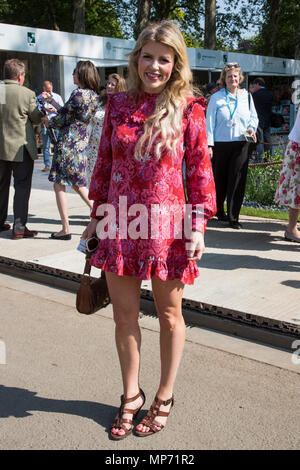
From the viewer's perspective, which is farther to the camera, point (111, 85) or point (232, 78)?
point (232, 78)

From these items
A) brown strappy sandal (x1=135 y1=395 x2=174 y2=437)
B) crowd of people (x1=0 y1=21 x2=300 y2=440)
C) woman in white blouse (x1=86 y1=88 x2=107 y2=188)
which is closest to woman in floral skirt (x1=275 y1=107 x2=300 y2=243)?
woman in white blouse (x1=86 y1=88 x2=107 y2=188)

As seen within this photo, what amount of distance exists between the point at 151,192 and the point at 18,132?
461 centimetres

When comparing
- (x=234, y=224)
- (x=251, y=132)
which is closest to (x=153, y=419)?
(x=234, y=224)

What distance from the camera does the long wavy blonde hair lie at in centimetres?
262

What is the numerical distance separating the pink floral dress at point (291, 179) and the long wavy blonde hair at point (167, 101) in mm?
3692

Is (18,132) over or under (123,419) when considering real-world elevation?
over

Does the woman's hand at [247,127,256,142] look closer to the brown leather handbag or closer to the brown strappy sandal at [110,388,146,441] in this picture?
the brown leather handbag

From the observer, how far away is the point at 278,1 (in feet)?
116

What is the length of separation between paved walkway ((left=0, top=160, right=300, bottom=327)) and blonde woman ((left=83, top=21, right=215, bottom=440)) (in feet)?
5.04

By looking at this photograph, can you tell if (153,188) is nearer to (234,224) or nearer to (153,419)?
(153,419)

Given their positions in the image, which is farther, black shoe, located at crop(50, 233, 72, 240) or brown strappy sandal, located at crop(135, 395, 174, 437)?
black shoe, located at crop(50, 233, 72, 240)

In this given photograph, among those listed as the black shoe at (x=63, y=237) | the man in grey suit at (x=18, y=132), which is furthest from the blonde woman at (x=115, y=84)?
the black shoe at (x=63, y=237)

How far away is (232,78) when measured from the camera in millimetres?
6906

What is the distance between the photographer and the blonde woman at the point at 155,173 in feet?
8.70
